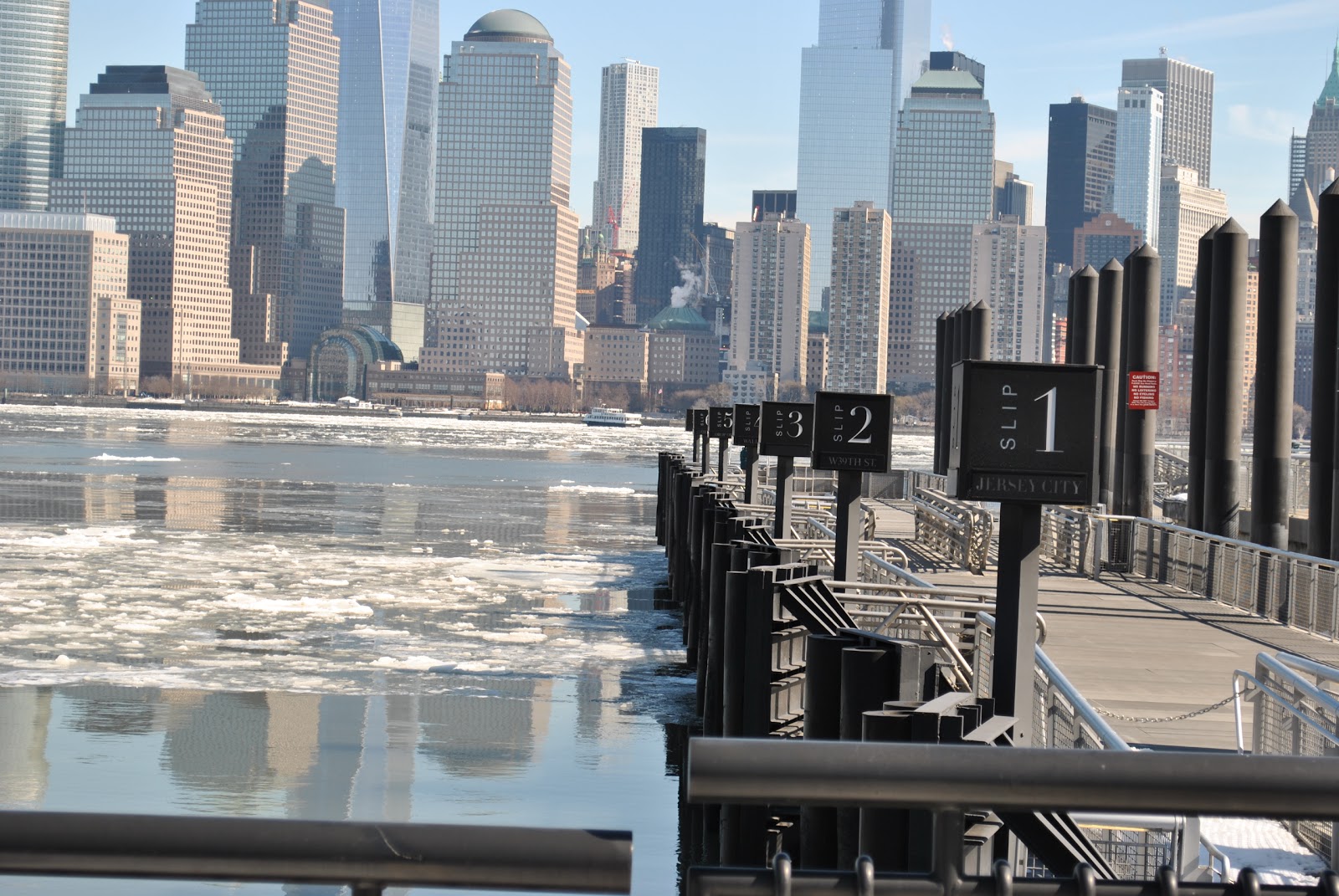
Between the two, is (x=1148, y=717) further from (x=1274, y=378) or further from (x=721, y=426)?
(x=721, y=426)

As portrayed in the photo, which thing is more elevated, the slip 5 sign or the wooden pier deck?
the slip 5 sign

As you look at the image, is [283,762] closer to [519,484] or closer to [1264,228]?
[1264,228]

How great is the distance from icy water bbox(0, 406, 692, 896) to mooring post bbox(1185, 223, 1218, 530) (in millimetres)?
9271

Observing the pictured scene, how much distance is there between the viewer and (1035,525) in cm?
696

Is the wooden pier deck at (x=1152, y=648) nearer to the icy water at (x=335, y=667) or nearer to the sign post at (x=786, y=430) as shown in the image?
the sign post at (x=786, y=430)

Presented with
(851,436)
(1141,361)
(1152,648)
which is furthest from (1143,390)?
(851,436)

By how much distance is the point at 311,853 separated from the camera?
2.78 metres

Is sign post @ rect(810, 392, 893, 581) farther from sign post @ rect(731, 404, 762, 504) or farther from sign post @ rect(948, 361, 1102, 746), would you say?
sign post @ rect(731, 404, 762, 504)

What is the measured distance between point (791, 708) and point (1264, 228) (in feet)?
48.4

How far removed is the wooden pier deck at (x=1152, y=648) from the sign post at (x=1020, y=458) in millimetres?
4873

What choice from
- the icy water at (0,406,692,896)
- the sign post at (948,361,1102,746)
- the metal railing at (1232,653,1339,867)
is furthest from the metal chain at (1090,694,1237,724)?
the sign post at (948,361,1102,746)

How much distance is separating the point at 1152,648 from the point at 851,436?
5.16 meters

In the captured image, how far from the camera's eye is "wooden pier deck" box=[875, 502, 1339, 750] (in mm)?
12578

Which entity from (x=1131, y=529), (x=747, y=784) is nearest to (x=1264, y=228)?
(x=1131, y=529)
